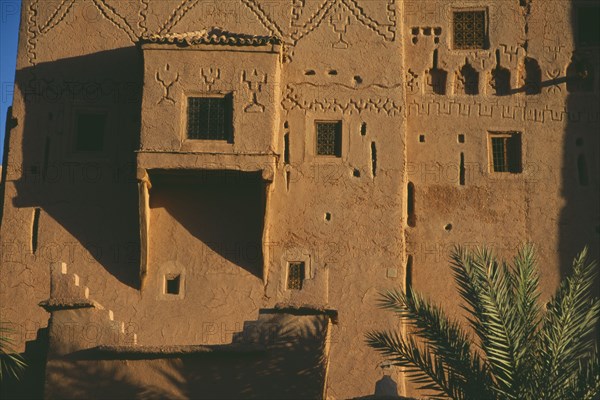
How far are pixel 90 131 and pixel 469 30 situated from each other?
809 centimetres

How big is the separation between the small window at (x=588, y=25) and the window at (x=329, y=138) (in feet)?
18.5

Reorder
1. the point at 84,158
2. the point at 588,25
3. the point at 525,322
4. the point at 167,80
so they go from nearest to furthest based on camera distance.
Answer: the point at 525,322 < the point at 167,80 < the point at 84,158 < the point at 588,25

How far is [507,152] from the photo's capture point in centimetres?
2653

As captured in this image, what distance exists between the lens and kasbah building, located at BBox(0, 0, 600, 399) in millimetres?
24688

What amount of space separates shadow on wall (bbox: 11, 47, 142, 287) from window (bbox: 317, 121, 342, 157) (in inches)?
142

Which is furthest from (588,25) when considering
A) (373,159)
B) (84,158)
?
(84,158)

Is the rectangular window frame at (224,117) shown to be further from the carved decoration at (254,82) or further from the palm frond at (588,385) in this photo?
the palm frond at (588,385)

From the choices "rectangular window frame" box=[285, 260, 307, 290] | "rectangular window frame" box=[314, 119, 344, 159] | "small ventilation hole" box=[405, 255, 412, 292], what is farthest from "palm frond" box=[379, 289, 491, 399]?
"rectangular window frame" box=[314, 119, 344, 159]

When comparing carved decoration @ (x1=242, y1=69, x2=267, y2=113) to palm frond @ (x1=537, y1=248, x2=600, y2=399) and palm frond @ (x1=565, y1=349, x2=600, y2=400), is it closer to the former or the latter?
palm frond @ (x1=537, y1=248, x2=600, y2=399)

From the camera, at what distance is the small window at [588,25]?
1069 inches

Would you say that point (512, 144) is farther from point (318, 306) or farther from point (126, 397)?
point (126, 397)

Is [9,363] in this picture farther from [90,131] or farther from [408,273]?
[408,273]

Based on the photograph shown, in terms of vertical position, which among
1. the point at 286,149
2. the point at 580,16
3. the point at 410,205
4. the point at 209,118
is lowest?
the point at 410,205

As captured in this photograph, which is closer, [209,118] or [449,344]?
[449,344]
